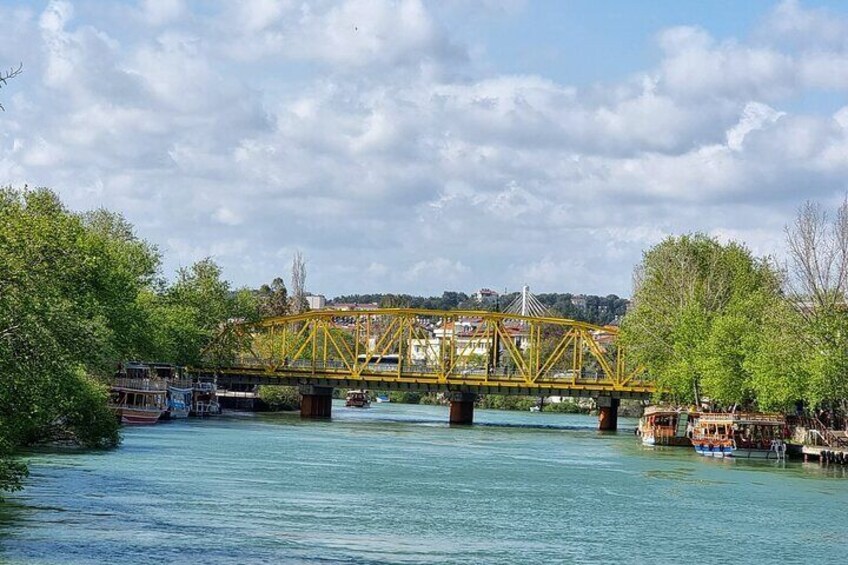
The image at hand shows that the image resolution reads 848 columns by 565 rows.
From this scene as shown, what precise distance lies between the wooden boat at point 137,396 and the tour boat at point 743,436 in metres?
47.6

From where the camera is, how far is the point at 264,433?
118 metres

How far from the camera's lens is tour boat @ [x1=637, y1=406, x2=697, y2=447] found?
118250 mm

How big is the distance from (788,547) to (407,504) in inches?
689

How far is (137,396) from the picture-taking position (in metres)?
121

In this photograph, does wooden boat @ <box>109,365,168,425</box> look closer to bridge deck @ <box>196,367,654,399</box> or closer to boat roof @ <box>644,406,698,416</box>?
bridge deck @ <box>196,367,654,399</box>

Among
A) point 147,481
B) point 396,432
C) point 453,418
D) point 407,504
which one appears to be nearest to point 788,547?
point 407,504

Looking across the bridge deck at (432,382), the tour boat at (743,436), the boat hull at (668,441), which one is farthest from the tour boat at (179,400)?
the tour boat at (743,436)

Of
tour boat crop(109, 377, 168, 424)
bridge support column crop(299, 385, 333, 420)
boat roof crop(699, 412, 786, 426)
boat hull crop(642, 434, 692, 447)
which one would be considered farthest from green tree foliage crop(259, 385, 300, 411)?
boat roof crop(699, 412, 786, 426)

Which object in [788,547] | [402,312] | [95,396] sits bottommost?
[788,547]

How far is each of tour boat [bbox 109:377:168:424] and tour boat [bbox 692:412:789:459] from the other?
156ft

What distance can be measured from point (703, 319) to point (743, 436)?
21932 millimetres

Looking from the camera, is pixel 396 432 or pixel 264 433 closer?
pixel 264 433

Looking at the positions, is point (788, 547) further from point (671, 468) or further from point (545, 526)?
point (671, 468)

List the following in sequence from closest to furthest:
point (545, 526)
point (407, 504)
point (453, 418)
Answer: point (545, 526)
point (407, 504)
point (453, 418)
